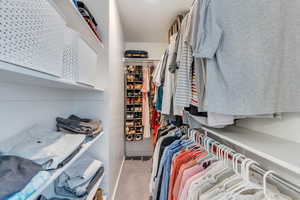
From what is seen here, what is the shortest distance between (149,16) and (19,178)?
98.1 inches

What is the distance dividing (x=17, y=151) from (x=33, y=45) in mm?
459

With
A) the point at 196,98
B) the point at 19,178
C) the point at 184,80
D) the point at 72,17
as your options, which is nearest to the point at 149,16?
the point at 72,17

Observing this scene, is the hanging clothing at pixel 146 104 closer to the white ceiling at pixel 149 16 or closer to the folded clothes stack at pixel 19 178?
the white ceiling at pixel 149 16

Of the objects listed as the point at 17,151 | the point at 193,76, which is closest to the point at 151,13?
the point at 193,76

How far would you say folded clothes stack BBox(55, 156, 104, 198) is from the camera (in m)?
1.02

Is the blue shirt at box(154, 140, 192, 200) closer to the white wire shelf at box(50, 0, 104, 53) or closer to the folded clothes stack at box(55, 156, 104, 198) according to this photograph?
the folded clothes stack at box(55, 156, 104, 198)

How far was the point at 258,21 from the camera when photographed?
68cm

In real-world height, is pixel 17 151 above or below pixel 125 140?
above

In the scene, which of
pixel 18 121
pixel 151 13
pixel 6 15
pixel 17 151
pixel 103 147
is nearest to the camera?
pixel 6 15

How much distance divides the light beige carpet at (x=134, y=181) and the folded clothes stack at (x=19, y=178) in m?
1.60

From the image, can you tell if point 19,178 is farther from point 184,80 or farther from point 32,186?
point 184,80

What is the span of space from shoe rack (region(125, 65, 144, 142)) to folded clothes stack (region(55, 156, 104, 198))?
1728 mm

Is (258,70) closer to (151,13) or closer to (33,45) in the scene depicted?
(33,45)

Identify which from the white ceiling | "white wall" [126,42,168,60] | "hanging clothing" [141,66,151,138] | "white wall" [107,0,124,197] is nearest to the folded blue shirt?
"white wall" [107,0,124,197]
